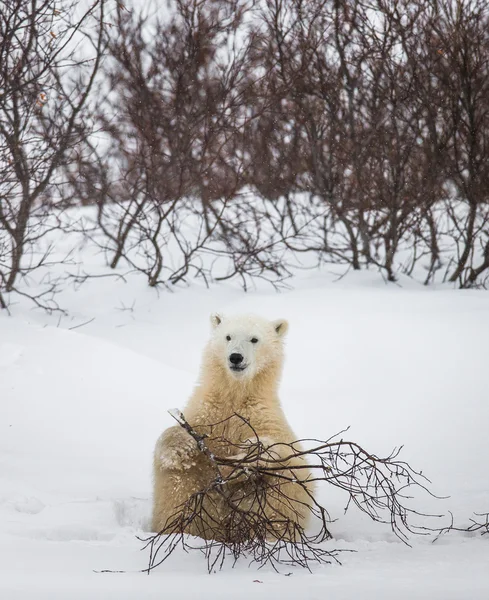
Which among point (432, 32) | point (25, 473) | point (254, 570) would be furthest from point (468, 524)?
point (432, 32)

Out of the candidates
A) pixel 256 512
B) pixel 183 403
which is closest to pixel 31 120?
pixel 183 403

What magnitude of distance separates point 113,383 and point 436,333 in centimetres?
279

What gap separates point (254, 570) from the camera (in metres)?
2.54

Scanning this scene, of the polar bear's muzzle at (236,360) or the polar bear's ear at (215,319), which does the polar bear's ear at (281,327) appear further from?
the polar bear's muzzle at (236,360)

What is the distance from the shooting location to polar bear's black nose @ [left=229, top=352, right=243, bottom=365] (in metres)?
3.31

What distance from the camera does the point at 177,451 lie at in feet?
10.3

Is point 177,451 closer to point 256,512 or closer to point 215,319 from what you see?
Answer: point 256,512

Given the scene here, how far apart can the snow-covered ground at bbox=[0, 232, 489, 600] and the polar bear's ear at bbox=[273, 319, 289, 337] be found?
3.37 ft

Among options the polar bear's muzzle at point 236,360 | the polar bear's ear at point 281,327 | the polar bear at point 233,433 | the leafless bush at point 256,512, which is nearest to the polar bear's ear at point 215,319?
the polar bear at point 233,433

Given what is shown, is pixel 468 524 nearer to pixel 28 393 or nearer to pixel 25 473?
pixel 25 473

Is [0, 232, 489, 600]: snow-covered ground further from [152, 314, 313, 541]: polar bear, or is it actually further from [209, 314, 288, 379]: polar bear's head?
[209, 314, 288, 379]: polar bear's head

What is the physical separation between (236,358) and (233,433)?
35cm

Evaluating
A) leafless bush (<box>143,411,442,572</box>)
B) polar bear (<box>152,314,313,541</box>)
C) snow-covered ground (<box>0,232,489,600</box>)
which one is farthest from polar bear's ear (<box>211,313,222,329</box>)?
snow-covered ground (<box>0,232,489,600</box>)

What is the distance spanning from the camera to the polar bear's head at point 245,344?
11.0 ft
